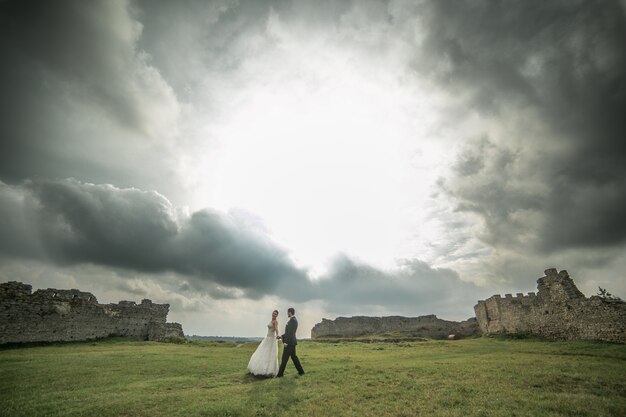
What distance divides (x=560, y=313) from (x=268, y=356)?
33790 mm

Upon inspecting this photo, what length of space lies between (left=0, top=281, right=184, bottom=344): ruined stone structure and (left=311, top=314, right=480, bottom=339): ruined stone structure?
32.5 metres

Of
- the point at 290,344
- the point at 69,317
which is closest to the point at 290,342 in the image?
the point at 290,344

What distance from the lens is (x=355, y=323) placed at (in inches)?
2427

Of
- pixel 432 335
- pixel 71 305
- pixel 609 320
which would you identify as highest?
pixel 71 305

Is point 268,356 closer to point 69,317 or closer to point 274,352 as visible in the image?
point 274,352

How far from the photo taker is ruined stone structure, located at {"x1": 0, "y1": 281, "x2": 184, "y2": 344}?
28.9m

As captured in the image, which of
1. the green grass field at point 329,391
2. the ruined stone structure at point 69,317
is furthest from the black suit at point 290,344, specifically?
the ruined stone structure at point 69,317

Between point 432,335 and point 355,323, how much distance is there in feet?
48.5

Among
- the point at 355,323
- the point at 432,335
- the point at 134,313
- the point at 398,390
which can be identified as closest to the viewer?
the point at 398,390

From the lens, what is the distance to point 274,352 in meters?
14.2

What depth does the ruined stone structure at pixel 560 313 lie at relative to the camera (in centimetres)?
2645

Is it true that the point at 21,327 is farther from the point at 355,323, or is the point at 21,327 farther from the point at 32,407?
the point at 355,323

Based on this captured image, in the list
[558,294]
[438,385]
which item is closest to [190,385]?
[438,385]

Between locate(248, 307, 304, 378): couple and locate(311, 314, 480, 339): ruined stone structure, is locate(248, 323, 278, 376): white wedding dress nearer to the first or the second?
locate(248, 307, 304, 378): couple
